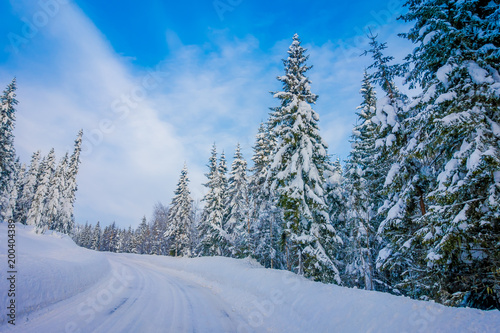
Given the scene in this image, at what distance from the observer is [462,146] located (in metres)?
6.64

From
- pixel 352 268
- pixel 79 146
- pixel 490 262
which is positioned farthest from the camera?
pixel 79 146

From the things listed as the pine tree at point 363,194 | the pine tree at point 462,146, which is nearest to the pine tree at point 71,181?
the pine tree at point 363,194

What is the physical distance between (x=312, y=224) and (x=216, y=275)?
909cm

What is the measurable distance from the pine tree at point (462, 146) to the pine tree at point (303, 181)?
5213 millimetres

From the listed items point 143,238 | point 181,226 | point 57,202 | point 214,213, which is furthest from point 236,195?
point 143,238

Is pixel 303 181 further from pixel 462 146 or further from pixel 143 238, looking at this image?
pixel 143 238

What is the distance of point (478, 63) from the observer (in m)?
7.05

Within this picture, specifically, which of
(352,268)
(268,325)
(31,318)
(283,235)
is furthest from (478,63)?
(352,268)

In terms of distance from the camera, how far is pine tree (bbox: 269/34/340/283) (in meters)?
13.6

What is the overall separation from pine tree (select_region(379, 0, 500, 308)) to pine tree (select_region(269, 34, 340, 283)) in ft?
17.1

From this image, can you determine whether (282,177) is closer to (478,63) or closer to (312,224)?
(312,224)

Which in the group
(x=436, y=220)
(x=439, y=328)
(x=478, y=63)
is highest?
(x=478, y=63)

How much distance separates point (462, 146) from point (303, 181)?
28.0 ft

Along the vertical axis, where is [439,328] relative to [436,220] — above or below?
below
